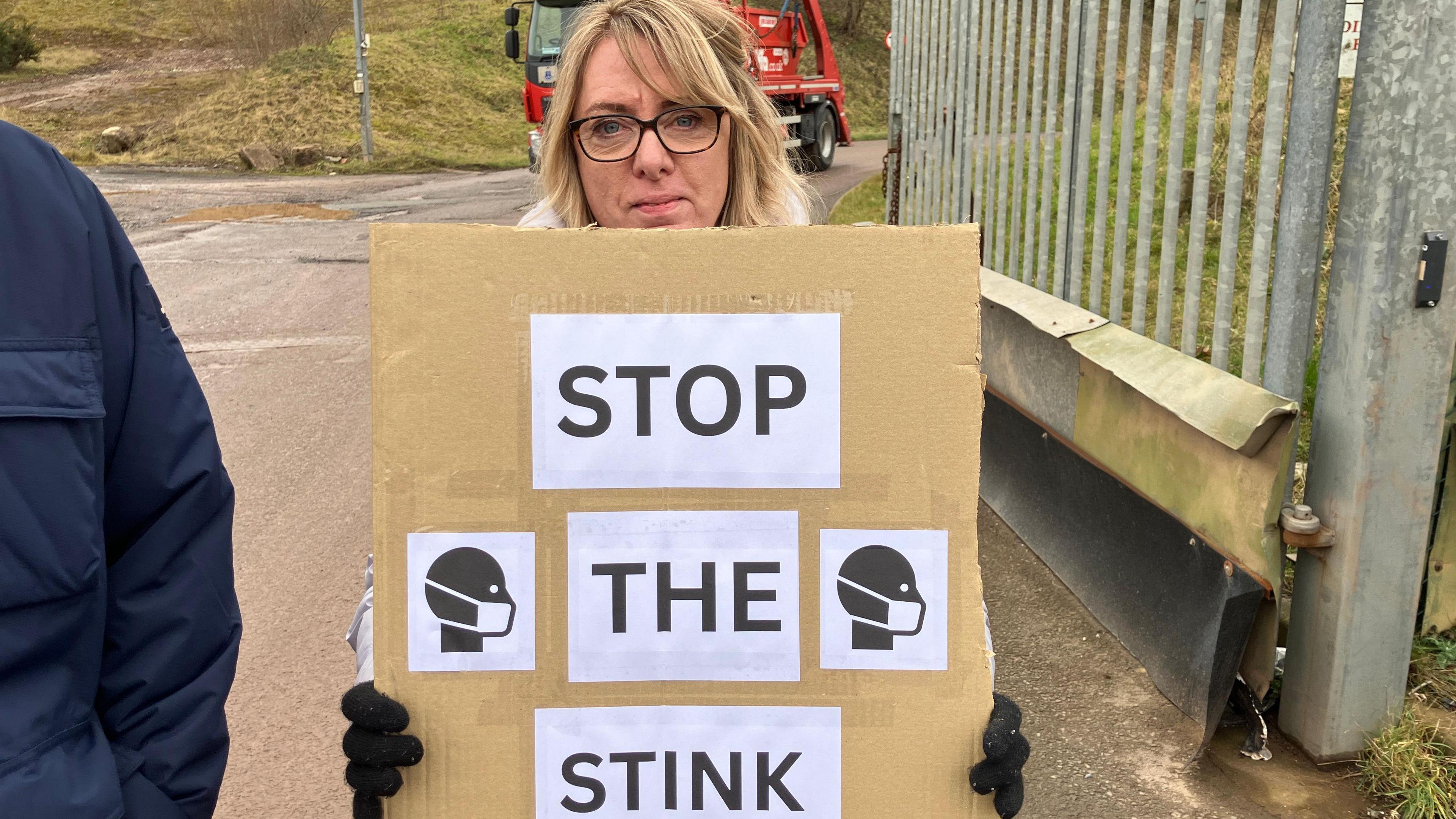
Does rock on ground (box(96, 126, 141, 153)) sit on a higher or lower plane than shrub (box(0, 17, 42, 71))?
lower

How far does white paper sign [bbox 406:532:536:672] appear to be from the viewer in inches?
59.1

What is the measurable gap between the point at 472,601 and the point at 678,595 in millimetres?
259

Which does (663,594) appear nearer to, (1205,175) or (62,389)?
(62,389)

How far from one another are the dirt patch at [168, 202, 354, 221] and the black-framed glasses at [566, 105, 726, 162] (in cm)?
1371

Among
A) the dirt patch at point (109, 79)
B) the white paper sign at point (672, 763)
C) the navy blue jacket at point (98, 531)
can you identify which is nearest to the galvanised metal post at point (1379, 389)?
the white paper sign at point (672, 763)

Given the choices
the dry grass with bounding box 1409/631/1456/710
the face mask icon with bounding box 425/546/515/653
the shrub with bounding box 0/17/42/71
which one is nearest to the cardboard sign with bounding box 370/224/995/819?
the face mask icon with bounding box 425/546/515/653

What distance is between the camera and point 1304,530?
9.07 feet

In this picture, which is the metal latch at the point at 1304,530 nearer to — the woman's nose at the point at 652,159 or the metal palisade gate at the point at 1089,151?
the metal palisade gate at the point at 1089,151

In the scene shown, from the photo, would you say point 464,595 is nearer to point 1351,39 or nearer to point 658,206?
point 658,206

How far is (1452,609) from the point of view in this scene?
334 cm

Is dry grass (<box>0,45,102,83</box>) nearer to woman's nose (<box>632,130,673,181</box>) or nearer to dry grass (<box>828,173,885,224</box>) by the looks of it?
dry grass (<box>828,173,885,224</box>)

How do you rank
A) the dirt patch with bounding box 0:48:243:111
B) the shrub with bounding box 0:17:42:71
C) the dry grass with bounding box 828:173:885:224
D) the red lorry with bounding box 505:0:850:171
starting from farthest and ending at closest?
the shrub with bounding box 0:17:42:71
the dirt patch with bounding box 0:48:243:111
the red lorry with bounding box 505:0:850:171
the dry grass with bounding box 828:173:885:224

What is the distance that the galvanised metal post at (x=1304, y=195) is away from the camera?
269 centimetres

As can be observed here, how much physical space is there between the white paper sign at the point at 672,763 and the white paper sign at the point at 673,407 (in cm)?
30
